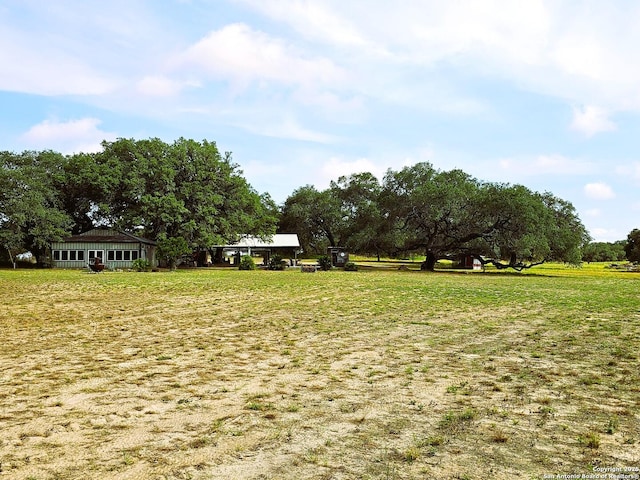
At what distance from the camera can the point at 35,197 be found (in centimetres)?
4878

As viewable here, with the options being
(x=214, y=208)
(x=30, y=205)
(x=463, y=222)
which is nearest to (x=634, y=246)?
(x=463, y=222)

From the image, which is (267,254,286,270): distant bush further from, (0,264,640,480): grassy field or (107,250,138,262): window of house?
(0,264,640,480): grassy field

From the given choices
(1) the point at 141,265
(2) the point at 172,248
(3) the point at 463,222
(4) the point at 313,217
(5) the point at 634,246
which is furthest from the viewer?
(5) the point at 634,246

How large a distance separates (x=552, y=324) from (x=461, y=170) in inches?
1826

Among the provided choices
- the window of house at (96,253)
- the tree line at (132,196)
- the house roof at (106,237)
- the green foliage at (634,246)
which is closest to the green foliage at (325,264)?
the tree line at (132,196)

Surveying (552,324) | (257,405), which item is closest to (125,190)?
(552,324)

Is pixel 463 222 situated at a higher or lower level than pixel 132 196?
lower

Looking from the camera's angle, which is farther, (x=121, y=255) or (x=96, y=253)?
(x=121, y=255)

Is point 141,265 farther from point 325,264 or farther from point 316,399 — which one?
point 316,399

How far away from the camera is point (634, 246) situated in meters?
90.8

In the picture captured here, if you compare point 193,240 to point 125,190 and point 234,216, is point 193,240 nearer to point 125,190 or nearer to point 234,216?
point 234,216

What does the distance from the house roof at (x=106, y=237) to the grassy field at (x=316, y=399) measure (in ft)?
134

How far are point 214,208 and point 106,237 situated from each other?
11103 mm

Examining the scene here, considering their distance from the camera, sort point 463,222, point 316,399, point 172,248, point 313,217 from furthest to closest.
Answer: point 313,217 → point 463,222 → point 172,248 → point 316,399
